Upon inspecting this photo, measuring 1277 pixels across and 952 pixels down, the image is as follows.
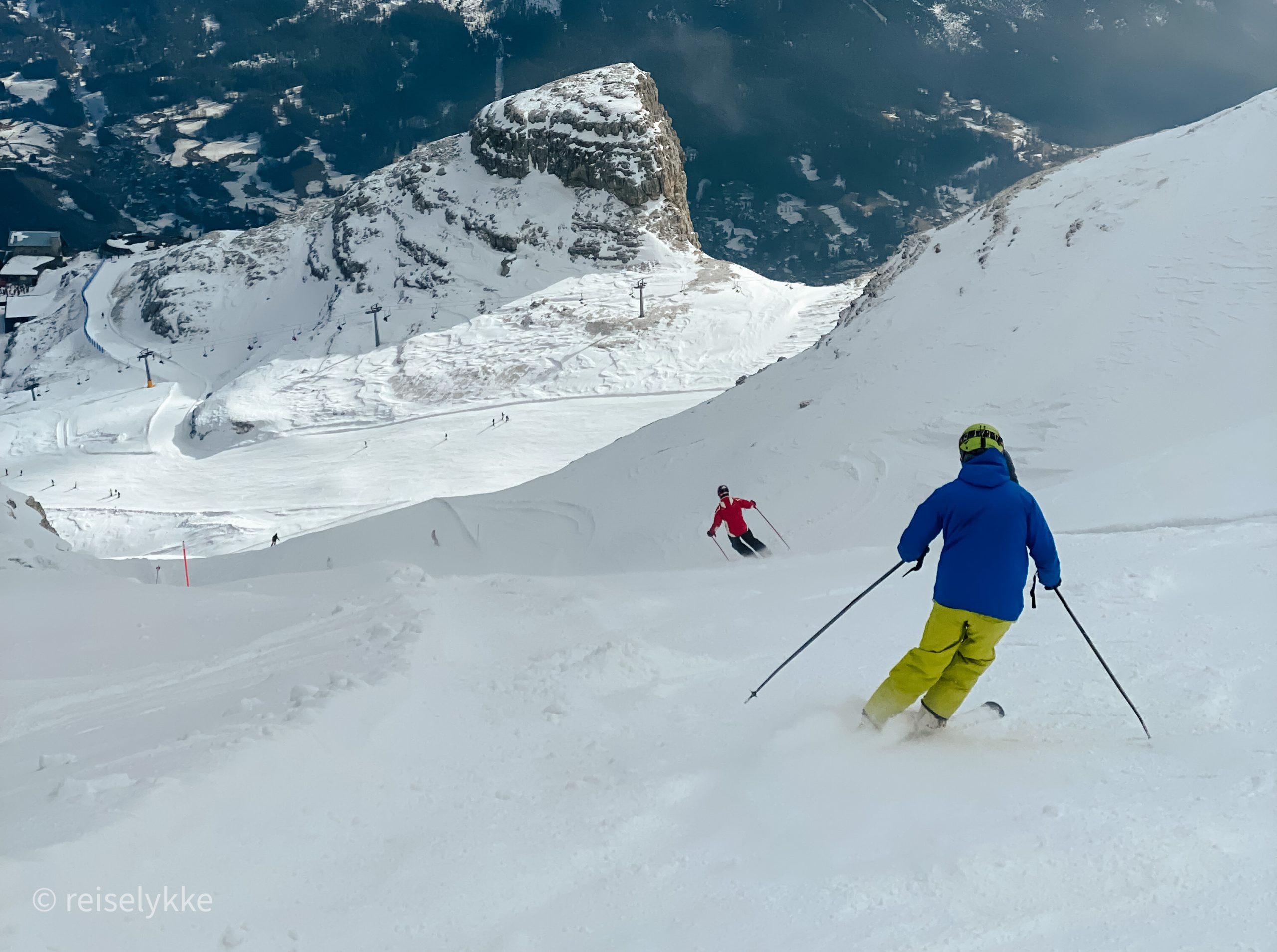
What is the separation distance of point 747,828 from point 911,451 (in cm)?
974

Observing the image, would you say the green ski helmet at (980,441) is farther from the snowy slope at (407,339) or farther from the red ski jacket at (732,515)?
the snowy slope at (407,339)

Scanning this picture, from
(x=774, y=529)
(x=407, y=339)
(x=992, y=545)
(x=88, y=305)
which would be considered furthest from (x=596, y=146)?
(x=992, y=545)

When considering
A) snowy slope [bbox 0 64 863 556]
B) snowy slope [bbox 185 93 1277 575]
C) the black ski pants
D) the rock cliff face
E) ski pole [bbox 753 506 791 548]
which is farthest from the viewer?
the rock cliff face

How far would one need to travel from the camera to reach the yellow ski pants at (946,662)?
4.41 meters

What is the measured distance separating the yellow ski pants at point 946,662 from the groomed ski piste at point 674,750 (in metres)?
0.18

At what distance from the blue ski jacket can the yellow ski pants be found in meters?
0.07

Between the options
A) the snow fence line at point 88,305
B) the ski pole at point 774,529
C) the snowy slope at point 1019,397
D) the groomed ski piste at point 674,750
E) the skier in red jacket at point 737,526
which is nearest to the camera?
the groomed ski piste at point 674,750

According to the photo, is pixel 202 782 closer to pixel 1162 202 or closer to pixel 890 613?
pixel 890 613

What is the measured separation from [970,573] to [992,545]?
16cm

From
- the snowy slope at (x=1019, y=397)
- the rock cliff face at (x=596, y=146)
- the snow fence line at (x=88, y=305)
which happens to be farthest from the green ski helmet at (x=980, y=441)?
the snow fence line at (x=88, y=305)

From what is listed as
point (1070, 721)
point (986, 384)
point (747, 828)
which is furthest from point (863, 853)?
point (986, 384)

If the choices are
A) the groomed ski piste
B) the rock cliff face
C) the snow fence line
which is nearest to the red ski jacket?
the groomed ski piste

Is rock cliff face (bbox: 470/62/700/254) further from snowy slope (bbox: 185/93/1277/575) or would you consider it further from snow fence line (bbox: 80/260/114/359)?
snowy slope (bbox: 185/93/1277/575)

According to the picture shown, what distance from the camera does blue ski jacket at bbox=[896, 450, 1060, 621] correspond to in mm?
4344
